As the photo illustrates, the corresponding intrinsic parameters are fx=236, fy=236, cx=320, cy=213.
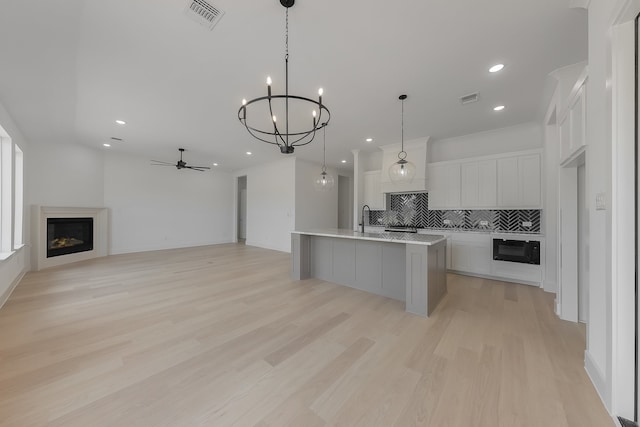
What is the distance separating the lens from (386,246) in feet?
11.3

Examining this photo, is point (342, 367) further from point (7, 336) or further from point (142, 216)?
point (142, 216)

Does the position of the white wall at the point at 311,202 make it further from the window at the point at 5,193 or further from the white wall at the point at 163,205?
the window at the point at 5,193

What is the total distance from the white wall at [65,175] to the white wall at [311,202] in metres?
5.17

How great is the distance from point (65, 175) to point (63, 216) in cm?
96

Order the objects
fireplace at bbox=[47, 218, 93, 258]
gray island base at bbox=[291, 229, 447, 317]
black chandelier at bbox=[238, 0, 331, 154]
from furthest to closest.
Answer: fireplace at bbox=[47, 218, 93, 258], gray island base at bbox=[291, 229, 447, 317], black chandelier at bbox=[238, 0, 331, 154]

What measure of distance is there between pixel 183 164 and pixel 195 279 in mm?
3391

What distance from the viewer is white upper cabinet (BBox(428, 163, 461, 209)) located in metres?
4.78

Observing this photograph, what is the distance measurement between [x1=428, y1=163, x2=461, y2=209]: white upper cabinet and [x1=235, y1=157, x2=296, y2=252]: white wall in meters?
3.70

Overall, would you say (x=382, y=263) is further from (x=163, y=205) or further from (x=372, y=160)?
(x=163, y=205)

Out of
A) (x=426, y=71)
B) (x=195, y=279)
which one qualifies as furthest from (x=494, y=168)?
(x=195, y=279)

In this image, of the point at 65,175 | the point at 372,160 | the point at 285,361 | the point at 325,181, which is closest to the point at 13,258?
the point at 65,175

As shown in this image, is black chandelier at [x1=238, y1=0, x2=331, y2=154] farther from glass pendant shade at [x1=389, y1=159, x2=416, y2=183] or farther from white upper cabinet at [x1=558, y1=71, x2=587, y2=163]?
white upper cabinet at [x1=558, y1=71, x2=587, y2=163]

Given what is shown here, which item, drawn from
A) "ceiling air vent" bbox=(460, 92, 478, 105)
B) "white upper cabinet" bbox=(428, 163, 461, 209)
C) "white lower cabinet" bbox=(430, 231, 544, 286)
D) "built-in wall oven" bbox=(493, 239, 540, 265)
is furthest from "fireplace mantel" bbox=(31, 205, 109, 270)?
"built-in wall oven" bbox=(493, 239, 540, 265)

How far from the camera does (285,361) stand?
1958mm
